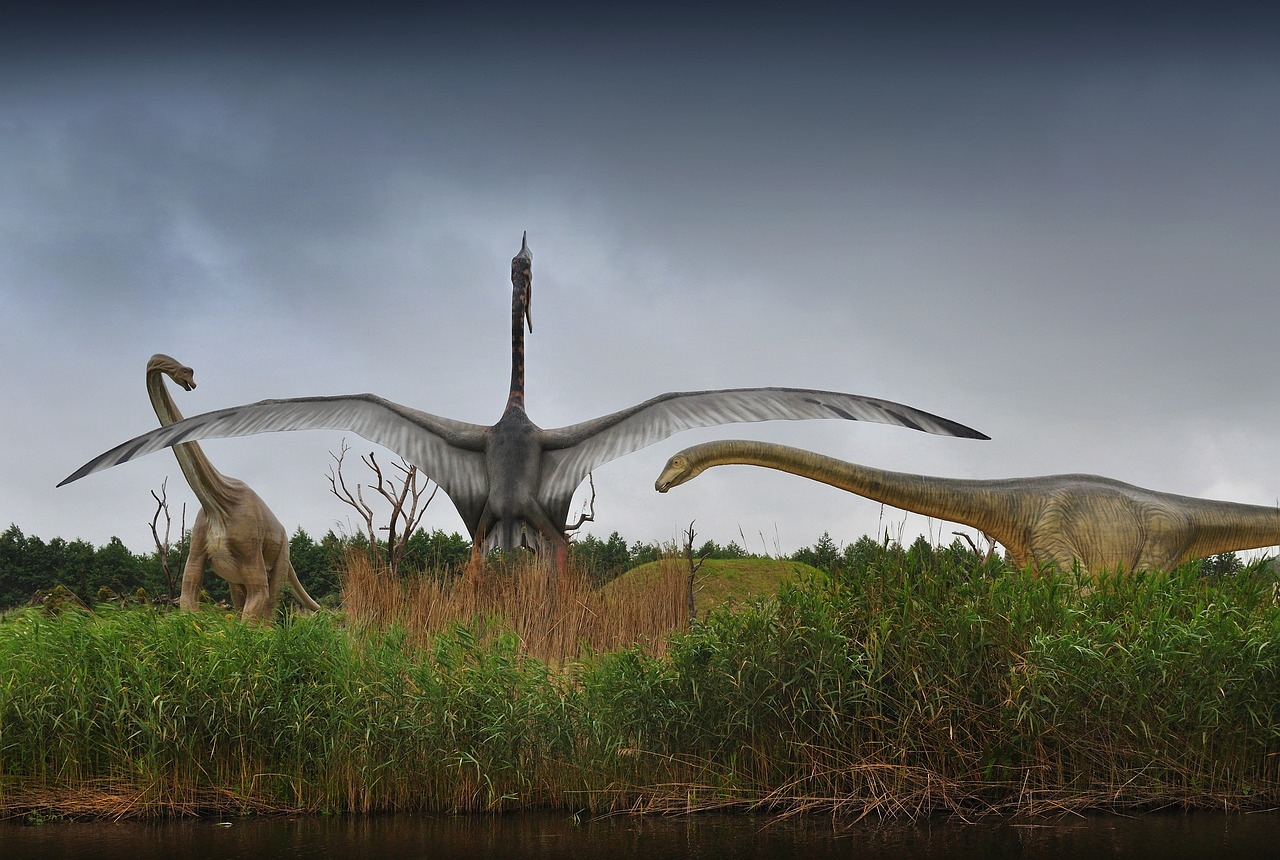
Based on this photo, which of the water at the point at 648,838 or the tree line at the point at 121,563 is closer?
the water at the point at 648,838

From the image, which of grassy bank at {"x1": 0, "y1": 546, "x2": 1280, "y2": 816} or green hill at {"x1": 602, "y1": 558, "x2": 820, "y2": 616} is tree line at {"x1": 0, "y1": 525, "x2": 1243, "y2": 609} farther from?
grassy bank at {"x1": 0, "y1": 546, "x2": 1280, "y2": 816}

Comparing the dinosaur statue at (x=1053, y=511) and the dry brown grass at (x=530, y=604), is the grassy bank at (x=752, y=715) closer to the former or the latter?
the dinosaur statue at (x=1053, y=511)

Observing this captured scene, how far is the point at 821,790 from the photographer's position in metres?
5.15

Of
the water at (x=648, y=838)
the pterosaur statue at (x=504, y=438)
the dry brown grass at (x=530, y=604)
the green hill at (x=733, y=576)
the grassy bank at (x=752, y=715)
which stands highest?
the pterosaur statue at (x=504, y=438)

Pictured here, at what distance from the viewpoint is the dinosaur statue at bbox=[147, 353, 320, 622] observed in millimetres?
8008

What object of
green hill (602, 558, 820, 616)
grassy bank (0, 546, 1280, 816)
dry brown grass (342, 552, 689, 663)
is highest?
green hill (602, 558, 820, 616)

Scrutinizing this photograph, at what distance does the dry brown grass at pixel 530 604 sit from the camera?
25.9 ft

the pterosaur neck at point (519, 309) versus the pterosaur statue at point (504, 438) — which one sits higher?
the pterosaur neck at point (519, 309)

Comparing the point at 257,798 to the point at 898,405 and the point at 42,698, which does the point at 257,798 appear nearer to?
the point at 42,698

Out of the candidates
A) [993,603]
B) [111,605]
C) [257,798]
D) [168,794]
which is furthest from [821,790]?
[111,605]

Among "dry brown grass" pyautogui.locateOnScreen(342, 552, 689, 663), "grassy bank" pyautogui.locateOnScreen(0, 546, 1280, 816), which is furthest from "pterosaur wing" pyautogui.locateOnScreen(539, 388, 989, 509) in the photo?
"grassy bank" pyautogui.locateOnScreen(0, 546, 1280, 816)

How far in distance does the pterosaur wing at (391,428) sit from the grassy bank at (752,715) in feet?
6.52

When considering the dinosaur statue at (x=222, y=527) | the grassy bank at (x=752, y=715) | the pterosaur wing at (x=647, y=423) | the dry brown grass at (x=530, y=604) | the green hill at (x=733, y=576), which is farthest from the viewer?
the green hill at (x=733, y=576)

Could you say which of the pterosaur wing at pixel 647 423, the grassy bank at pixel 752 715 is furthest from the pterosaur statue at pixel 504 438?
the grassy bank at pixel 752 715
